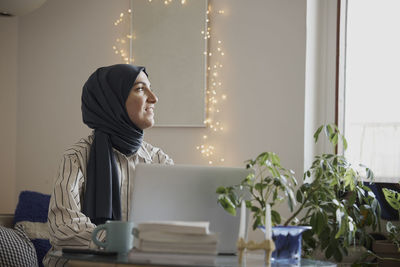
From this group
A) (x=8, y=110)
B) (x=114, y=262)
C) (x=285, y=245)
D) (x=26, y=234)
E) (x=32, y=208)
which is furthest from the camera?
(x=8, y=110)

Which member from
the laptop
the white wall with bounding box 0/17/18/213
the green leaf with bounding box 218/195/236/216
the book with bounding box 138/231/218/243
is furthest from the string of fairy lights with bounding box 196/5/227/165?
the book with bounding box 138/231/218/243

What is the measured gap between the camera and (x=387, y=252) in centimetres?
260

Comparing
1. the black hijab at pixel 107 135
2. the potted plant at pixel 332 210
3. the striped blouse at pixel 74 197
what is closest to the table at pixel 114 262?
the striped blouse at pixel 74 197

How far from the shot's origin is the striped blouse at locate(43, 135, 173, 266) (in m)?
2.02

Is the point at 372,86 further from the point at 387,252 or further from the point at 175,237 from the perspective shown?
the point at 175,237

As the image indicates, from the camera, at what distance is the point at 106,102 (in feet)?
8.01

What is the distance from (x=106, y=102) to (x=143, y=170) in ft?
2.56

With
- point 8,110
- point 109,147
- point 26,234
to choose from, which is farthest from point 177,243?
point 8,110

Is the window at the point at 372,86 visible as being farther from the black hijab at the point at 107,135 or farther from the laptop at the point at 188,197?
the laptop at the point at 188,197

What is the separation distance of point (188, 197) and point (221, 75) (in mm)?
1440

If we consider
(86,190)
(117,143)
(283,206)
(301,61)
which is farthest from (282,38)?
(86,190)

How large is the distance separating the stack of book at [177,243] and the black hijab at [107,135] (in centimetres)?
87

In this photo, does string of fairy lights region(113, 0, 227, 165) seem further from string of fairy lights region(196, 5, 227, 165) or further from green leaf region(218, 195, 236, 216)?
green leaf region(218, 195, 236, 216)

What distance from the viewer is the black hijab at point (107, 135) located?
2.29 meters
